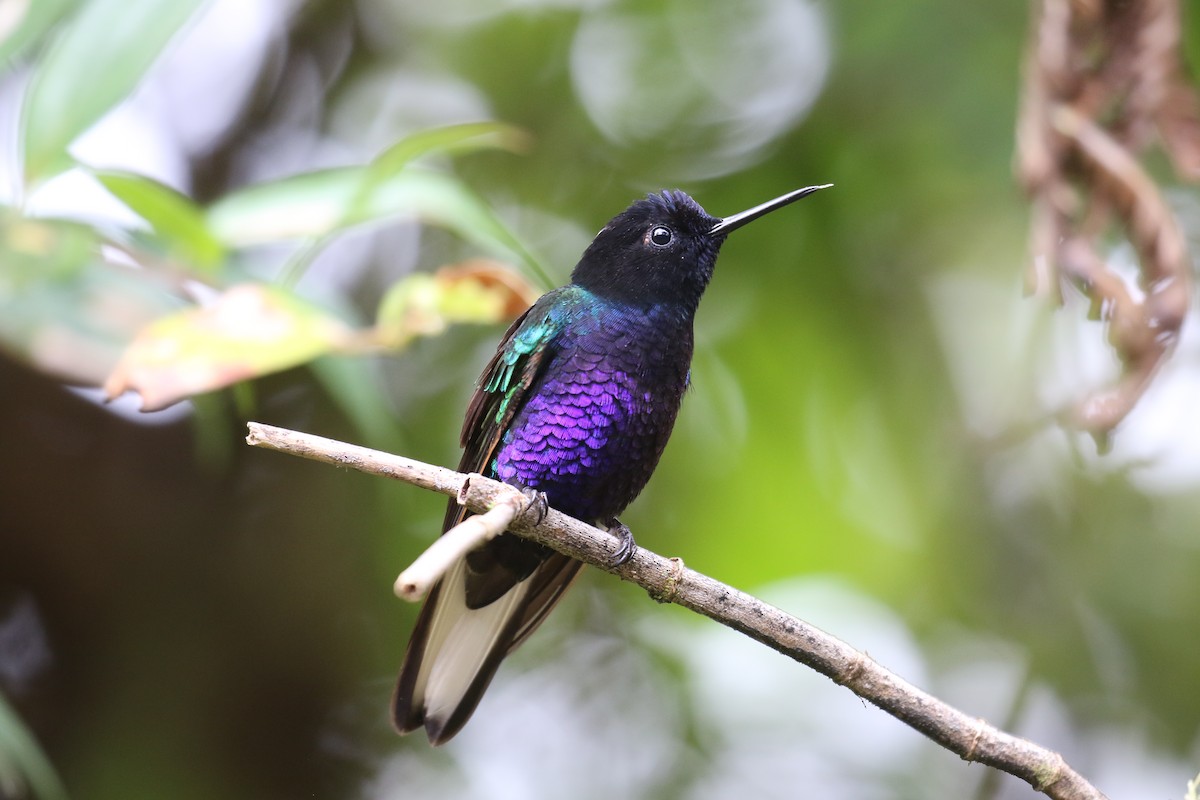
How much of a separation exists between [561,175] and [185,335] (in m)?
2.61

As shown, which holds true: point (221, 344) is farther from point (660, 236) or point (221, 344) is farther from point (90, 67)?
point (660, 236)

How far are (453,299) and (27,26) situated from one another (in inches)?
41.6

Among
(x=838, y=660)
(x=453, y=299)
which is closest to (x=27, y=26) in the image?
(x=453, y=299)

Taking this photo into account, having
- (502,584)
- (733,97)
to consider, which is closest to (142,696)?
(502,584)

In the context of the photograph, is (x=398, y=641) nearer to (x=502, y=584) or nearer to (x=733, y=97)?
(x=502, y=584)

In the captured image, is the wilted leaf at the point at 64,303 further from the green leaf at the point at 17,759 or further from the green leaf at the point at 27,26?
the green leaf at the point at 17,759

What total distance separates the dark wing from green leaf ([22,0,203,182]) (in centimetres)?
105

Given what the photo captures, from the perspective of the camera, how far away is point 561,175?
456 centimetres

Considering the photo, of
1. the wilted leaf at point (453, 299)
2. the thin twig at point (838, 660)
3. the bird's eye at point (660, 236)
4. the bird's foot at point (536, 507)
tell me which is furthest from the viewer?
the bird's eye at point (660, 236)

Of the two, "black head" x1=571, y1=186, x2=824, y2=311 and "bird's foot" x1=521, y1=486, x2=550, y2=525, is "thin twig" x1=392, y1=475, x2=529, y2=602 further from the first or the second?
"black head" x1=571, y1=186, x2=824, y2=311

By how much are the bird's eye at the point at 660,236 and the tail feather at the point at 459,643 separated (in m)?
0.87

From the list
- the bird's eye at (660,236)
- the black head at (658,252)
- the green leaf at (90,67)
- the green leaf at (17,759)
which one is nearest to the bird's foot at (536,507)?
the black head at (658,252)

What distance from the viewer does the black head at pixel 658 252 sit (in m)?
2.81

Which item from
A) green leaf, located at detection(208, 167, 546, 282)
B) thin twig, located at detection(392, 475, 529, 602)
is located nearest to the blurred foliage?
green leaf, located at detection(208, 167, 546, 282)
